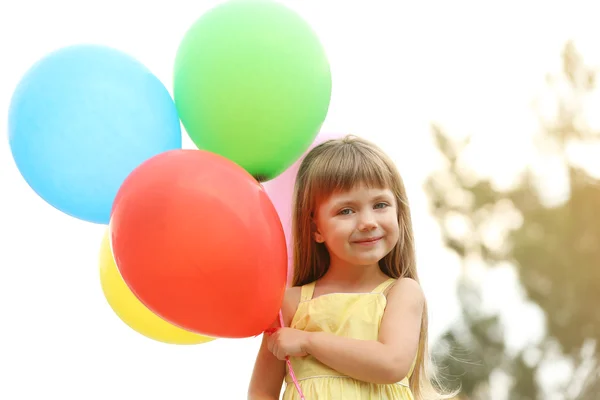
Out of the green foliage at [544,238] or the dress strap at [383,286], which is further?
the green foliage at [544,238]

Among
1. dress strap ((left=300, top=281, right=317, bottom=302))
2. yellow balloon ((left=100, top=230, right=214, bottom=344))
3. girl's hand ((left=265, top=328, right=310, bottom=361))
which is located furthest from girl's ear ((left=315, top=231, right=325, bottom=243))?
yellow balloon ((left=100, top=230, right=214, bottom=344))

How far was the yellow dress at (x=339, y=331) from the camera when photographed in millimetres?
1648

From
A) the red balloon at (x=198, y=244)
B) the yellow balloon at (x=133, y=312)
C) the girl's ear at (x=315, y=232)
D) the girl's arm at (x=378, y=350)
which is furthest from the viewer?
the yellow balloon at (x=133, y=312)

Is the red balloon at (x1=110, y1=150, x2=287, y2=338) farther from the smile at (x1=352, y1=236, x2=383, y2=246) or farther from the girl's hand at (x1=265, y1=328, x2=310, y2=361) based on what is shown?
the smile at (x1=352, y1=236, x2=383, y2=246)

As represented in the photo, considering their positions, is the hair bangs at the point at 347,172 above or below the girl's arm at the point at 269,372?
above

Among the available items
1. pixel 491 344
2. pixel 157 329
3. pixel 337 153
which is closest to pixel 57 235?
pixel 157 329

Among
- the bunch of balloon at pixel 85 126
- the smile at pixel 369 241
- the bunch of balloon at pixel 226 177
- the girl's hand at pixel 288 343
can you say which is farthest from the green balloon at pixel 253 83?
the girl's hand at pixel 288 343

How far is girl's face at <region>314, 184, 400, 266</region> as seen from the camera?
1699 millimetres

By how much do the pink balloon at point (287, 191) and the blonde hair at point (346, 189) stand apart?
6 cm

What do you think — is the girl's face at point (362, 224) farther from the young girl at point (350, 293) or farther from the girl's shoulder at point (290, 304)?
the girl's shoulder at point (290, 304)

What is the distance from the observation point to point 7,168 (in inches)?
165

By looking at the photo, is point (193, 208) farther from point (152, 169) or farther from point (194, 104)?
point (194, 104)

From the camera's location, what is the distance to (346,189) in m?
1.72

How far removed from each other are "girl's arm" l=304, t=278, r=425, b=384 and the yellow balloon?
0.40 m
